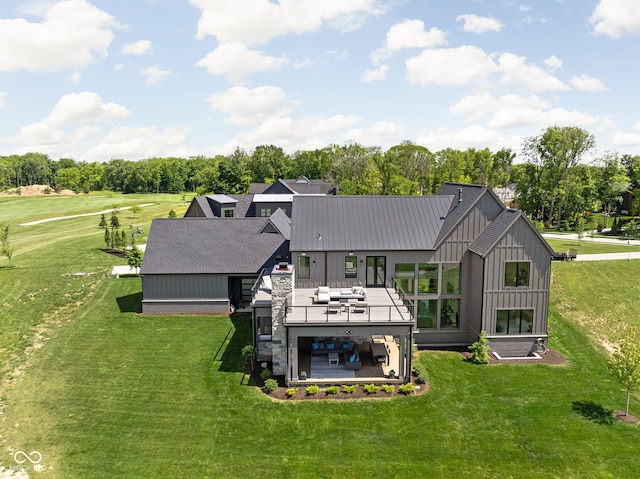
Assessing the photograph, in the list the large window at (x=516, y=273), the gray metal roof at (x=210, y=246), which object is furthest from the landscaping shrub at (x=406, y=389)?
the gray metal roof at (x=210, y=246)

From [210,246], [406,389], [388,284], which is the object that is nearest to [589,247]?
[388,284]

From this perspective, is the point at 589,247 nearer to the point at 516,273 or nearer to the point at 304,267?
the point at 516,273

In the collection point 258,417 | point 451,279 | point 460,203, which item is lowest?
point 258,417

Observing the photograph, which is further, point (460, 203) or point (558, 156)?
point (558, 156)

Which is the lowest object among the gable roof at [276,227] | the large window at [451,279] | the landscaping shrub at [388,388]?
the landscaping shrub at [388,388]

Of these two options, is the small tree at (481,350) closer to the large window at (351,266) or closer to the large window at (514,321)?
the large window at (514,321)
